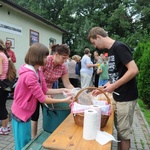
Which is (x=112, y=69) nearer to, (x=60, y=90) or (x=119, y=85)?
(x=119, y=85)

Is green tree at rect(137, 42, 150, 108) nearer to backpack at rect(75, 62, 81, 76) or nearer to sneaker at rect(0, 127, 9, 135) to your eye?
backpack at rect(75, 62, 81, 76)

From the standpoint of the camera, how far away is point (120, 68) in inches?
93.7

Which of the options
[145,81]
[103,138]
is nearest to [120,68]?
[103,138]

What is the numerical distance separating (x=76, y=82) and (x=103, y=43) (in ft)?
21.3

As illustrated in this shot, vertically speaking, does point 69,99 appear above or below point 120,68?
below

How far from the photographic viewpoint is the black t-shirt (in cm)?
227

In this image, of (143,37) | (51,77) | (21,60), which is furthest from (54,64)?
(143,37)

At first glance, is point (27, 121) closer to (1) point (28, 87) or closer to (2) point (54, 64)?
(1) point (28, 87)

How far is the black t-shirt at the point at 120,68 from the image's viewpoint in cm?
227

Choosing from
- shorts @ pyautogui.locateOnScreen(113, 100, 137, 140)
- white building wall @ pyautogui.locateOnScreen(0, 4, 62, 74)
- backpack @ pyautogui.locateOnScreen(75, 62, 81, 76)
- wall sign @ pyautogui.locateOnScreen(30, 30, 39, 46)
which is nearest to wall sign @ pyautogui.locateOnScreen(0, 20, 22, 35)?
white building wall @ pyautogui.locateOnScreen(0, 4, 62, 74)

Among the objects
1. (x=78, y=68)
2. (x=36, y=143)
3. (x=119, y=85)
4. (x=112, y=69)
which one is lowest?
(x=36, y=143)

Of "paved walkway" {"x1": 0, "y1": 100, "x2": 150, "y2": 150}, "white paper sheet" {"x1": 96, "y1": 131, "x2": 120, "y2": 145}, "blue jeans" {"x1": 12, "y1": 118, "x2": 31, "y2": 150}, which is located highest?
"white paper sheet" {"x1": 96, "y1": 131, "x2": 120, "y2": 145}

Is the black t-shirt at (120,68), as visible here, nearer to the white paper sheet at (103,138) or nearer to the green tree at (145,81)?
the white paper sheet at (103,138)

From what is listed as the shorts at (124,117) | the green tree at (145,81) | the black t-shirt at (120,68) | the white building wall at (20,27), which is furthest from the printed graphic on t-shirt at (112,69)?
the white building wall at (20,27)
